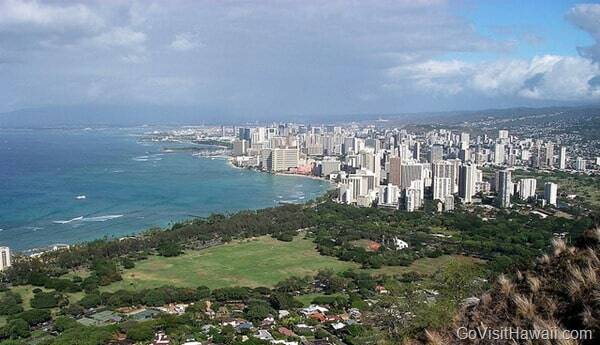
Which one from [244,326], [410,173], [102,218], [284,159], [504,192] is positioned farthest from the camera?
[284,159]

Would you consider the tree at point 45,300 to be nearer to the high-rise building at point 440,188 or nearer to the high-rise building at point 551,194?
the high-rise building at point 440,188

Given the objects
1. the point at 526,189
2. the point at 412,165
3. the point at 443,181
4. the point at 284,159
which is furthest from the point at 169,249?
the point at 284,159

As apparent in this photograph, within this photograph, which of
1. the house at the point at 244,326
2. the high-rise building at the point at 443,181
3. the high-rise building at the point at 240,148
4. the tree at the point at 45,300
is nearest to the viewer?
the house at the point at 244,326

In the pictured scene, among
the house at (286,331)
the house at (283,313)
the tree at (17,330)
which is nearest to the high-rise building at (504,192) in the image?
the house at (283,313)

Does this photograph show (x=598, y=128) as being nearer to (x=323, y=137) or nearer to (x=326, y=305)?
(x=323, y=137)

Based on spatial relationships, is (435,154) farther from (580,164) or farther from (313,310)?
(313,310)

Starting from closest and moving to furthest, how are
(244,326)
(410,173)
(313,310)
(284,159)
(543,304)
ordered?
(543,304)
(244,326)
(313,310)
(410,173)
(284,159)
